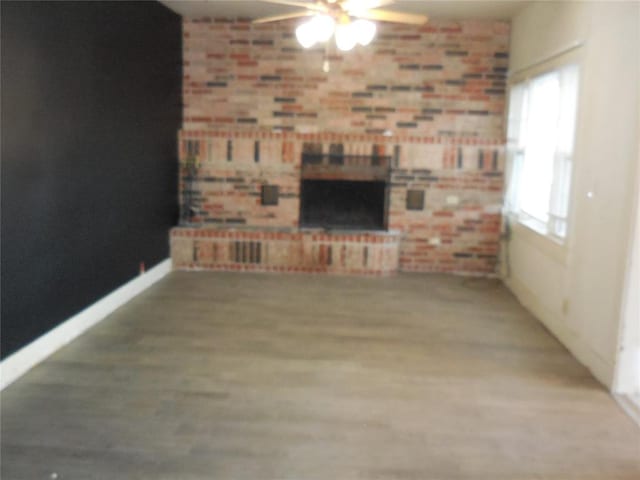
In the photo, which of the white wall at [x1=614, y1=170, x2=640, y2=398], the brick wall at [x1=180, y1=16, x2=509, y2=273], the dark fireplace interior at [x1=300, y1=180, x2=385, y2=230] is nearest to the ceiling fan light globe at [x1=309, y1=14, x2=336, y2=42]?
the white wall at [x1=614, y1=170, x2=640, y2=398]

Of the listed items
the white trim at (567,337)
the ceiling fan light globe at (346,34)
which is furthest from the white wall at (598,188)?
the ceiling fan light globe at (346,34)

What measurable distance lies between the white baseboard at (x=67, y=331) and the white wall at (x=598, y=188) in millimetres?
3505

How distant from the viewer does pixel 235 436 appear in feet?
9.52

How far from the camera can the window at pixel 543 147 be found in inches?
179

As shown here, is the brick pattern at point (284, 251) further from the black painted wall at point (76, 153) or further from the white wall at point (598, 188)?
the white wall at point (598, 188)

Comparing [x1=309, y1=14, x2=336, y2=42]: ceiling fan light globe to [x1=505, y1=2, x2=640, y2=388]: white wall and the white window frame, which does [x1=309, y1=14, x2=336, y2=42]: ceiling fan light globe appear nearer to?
[x1=505, y1=2, x2=640, y2=388]: white wall

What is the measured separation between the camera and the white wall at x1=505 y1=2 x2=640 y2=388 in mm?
3471

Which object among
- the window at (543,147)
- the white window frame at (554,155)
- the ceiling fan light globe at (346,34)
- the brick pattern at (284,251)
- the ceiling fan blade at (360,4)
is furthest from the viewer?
the brick pattern at (284,251)

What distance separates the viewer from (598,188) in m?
3.83

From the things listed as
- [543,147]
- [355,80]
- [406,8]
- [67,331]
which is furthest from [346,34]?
[355,80]

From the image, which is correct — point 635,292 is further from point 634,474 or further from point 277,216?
point 277,216

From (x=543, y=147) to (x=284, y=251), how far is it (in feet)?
9.11

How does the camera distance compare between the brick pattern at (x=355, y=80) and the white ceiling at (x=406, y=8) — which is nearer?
the white ceiling at (x=406, y=8)

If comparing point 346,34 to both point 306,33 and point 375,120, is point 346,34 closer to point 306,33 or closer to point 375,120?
point 306,33
